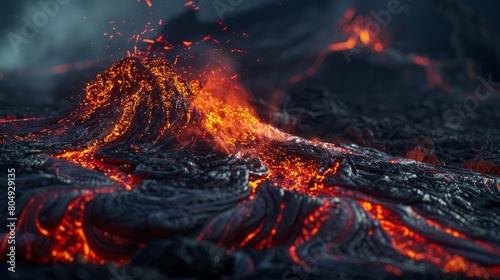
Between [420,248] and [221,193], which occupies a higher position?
[221,193]

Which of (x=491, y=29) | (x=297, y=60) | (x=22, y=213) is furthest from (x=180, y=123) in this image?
(x=491, y=29)

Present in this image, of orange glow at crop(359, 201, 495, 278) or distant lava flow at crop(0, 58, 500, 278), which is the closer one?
orange glow at crop(359, 201, 495, 278)

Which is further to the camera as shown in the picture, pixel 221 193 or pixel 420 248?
pixel 221 193

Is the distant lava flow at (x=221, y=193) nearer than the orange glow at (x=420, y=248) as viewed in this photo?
No

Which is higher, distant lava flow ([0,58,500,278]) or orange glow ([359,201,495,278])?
distant lava flow ([0,58,500,278])

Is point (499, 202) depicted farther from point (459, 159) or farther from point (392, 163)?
point (459, 159)

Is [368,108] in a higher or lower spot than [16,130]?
higher

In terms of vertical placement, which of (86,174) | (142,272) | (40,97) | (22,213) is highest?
(40,97)

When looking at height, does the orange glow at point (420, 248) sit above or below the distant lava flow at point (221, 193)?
below
